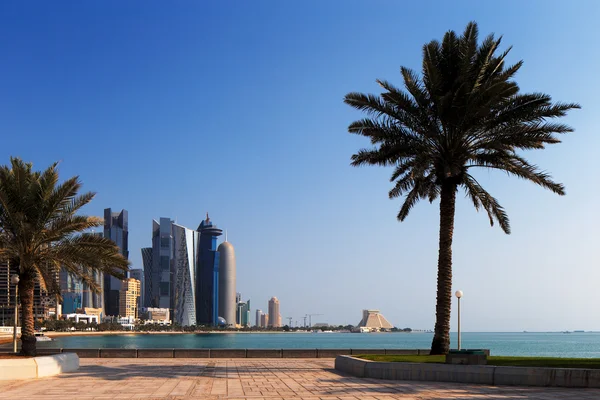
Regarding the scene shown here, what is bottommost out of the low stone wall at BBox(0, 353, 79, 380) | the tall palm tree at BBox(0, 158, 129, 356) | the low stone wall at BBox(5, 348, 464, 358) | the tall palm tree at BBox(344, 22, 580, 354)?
the low stone wall at BBox(5, 348, 464, 358)

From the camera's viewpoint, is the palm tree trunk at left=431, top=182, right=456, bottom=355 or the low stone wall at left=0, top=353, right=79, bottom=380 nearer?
the low stone wall at left=0, top=353, right=79, bottom=380

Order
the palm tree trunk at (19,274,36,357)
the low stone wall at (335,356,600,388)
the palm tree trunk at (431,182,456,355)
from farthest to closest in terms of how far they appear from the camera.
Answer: the palm tree trunk at (431,182,456,355) → the palm tree trunk at (19,274,36,357) → the low stone wall at (335,356,600,388)

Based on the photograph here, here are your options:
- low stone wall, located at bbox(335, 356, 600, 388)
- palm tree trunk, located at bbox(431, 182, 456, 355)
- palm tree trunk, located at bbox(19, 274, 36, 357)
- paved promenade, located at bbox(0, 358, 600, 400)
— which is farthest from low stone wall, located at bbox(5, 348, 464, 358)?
low stone wall, located at bbox(335, 356, 600, 388)

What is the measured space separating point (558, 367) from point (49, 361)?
1523cm

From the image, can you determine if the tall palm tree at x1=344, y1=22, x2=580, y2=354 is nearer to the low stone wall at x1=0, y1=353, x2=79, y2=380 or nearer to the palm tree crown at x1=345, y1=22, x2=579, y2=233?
the palm tree crown at x1=345, y1=22, x2=579, y2=233

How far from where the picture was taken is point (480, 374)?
700 inches

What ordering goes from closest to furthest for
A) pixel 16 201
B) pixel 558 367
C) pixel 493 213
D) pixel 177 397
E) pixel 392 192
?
1. pixel 177 397
2. pixel 558 367
3. pixel 16 201
4. pixel 493 213
5. pixel 392 192

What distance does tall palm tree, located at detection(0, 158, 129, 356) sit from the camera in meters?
21.7

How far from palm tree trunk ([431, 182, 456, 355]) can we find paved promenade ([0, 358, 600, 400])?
4.53 metres

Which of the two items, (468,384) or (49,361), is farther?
(49,361)

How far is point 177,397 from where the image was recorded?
1426cm

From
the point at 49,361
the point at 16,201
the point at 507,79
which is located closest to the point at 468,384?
the point at 507,79

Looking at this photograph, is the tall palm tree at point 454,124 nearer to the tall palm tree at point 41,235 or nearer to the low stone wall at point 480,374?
the low stone wall at point 480,374

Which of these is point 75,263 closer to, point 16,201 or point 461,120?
point 16,201
